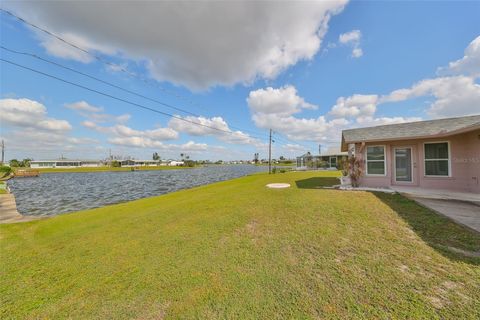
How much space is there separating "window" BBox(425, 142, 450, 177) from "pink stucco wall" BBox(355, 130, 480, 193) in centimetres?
15

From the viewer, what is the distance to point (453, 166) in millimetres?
8523

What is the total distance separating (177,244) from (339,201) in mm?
5948

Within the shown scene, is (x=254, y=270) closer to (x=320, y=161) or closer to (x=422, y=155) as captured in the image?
(x=422, y=155)

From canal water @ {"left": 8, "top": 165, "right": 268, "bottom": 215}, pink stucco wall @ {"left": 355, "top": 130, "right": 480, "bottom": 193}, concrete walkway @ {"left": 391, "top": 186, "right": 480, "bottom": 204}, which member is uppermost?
pink stucco wall @ {"left": 355, "top": 130, "right": 480, "bottom": 193}

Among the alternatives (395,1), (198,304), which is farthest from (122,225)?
(395,1)

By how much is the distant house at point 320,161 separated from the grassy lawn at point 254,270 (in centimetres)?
2720

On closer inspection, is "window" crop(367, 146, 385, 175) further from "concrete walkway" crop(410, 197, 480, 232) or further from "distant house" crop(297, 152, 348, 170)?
"distant house" crop(297, 152, 348, 170)

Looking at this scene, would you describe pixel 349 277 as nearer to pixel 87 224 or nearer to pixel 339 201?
pixel 339 201

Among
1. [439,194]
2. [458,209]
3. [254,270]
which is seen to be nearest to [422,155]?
[439,194]

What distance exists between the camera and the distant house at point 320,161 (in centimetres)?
3142

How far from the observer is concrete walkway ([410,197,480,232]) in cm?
497

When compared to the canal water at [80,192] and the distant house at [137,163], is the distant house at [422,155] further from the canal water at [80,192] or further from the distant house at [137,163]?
the distant house at [137,163]

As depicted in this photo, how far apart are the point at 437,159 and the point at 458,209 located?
3.97 m

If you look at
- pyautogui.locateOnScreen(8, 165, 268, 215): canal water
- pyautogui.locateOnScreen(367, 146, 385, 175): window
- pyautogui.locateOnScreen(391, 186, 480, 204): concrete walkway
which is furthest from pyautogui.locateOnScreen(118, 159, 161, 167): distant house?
pyautogui.locateOnScreen(391, 186, 480, 204): concrete walkway
